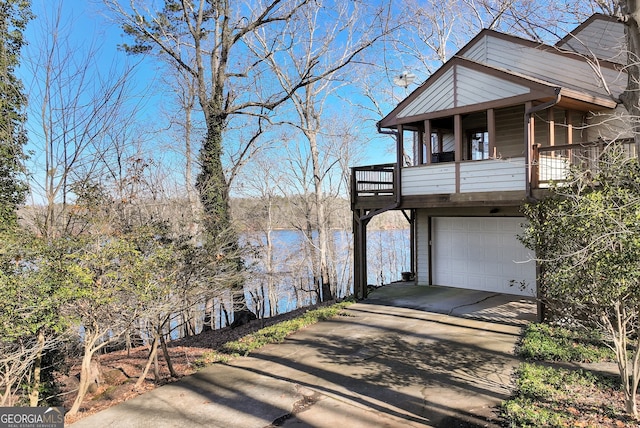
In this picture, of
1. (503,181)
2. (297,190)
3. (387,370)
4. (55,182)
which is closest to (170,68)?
(297,190)

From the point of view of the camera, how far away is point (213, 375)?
6.43 m

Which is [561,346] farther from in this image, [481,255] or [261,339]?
[261,339]

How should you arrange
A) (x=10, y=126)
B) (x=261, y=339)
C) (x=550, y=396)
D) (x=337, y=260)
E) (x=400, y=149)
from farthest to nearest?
(x=337, y=260)
(x=400, y=149)
(x=261, y=339)
(x=10, y=126)
(x=550, y=396)

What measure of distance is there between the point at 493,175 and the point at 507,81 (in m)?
2.12

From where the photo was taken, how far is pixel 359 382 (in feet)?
18.8

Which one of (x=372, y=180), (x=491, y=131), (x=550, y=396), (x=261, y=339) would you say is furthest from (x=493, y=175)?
(x=261, y=339)

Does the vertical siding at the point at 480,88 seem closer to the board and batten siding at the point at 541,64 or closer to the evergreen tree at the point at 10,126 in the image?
the board and batten siding at the point at 541,64

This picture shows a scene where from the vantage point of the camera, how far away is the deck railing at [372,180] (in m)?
11.7

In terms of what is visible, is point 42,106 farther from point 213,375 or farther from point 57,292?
point 213,375

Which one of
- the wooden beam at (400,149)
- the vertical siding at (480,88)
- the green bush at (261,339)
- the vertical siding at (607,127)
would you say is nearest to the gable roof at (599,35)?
the vertical siding at (607,127)

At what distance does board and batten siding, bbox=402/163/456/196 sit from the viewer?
9672mm

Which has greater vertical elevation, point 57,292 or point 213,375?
point 57,292

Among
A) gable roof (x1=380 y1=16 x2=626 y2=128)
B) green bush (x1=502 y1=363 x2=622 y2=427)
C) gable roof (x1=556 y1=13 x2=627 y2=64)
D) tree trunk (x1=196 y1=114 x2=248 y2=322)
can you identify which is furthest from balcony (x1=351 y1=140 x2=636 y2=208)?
tree trunk (x1=196 y1=114 x2=248 y2=322)

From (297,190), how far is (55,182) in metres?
17.5
